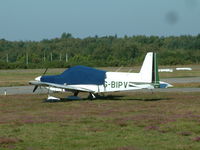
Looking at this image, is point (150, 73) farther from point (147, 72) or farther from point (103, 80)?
point (103, 80)

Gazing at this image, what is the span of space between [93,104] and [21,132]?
11.0 metres

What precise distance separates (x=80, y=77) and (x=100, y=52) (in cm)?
9196

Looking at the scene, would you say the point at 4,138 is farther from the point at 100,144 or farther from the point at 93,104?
→ the point at 93,104

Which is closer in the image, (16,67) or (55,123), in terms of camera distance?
(55,123)

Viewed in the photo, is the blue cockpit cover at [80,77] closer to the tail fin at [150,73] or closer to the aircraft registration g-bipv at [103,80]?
the aircraft registration g-bipv at [103,80]

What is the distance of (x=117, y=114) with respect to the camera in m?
20.3

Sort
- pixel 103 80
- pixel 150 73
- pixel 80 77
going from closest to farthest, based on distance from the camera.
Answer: pixel 150 73 < pixel 103 80 < pixel 80 77

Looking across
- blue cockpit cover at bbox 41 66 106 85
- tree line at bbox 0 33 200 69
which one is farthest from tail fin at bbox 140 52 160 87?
tree line at bbox 0 33 200 69

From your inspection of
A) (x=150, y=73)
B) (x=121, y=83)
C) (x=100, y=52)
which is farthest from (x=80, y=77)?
(x=100, y=52)

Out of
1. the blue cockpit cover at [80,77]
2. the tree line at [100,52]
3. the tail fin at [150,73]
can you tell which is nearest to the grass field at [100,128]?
the tail fin at [150,73]

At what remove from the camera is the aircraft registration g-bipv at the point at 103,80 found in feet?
91.5

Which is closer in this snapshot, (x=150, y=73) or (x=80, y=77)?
(x=150, y=73)

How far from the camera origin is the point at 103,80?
1137 inches

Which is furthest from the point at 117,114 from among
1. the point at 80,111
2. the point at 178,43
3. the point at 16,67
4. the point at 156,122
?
the point at 178,43
